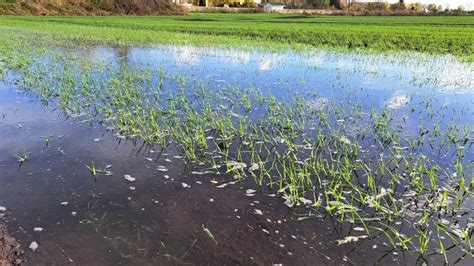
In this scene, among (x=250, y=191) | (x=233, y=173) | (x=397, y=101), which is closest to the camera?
(x=250, y=191)

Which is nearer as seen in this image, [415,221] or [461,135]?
[415,221]

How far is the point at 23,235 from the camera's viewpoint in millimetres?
3857

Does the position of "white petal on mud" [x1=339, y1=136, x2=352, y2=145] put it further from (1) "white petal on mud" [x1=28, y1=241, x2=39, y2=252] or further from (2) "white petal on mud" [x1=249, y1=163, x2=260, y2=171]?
(1) "white petal on mud" [x1=28, y1=241, x2=39, y2=252]

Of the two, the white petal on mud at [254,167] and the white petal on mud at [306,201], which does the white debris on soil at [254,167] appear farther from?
the white petal on mud at [306,201]

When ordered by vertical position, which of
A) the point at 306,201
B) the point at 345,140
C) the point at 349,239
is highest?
the point at 345,140

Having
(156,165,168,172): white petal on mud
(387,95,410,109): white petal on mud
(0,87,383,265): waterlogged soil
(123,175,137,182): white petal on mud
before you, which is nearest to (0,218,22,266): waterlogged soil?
(0,87,383,265): waterlogged soil

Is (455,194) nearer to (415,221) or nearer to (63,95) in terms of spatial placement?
(415,221)

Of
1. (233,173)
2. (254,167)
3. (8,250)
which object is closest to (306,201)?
(254,167)

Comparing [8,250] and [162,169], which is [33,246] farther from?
[162,169]

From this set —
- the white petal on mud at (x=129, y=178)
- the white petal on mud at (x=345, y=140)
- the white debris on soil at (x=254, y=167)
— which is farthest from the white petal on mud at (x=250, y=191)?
the white petal on mud at (x=345, y=140)

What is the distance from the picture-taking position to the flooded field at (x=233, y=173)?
386 cm

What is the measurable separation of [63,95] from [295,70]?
29.1 feet

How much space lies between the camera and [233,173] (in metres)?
5.53

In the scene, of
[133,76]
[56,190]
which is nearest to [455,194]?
[56,190]
